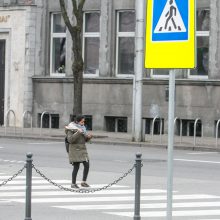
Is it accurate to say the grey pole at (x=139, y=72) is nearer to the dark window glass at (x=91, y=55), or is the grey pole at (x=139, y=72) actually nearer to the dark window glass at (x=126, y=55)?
the dark window glass at (x=126, y=55)

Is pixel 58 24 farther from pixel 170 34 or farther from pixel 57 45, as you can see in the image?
→ pixel 170 34

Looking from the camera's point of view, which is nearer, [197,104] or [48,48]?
[197,104]

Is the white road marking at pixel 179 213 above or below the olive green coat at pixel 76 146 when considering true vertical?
below

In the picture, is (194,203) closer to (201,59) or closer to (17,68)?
(201,59)

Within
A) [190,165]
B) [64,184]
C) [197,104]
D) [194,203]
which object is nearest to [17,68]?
[197,104]

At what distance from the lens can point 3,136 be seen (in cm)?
3703

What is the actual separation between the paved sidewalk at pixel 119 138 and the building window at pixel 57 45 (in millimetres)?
3243

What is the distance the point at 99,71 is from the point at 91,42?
166 centimetres

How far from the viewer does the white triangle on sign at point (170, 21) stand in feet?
32.6

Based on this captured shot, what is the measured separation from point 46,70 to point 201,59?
801 cm

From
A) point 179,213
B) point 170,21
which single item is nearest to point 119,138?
point 179,213

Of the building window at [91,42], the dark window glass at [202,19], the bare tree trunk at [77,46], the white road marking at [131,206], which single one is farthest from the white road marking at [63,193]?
the building window at [91,42]

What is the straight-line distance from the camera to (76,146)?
1858cm

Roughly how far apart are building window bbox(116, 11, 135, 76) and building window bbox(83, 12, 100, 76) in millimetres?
1079
